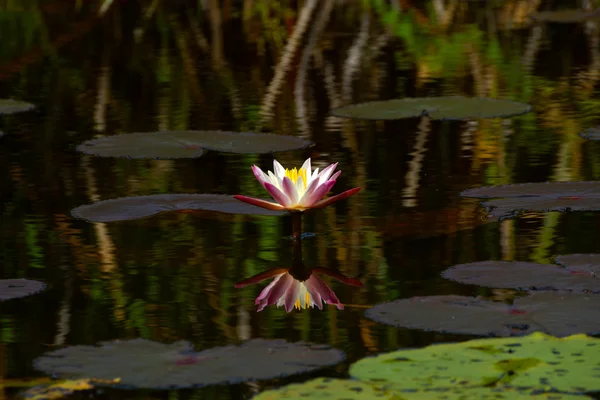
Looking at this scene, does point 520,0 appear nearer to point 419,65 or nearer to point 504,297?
point 419,65

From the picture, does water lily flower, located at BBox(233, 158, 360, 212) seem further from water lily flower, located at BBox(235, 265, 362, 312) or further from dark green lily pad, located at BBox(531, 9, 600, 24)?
dark green lily pad, located at BBox(531, 9, 600, 24)

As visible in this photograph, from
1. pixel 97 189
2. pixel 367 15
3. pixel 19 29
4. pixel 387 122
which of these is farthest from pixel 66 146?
pixel 367 15

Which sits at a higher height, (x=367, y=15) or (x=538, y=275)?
(x=367, y=15)

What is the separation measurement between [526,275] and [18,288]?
3.23 ft

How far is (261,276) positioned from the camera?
252cm

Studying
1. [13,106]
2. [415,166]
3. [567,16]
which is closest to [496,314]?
[415,166]

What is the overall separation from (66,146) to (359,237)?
155 centimetres

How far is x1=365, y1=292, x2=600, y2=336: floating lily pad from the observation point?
6.79 ft

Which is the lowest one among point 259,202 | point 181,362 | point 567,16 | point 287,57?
point 181,362

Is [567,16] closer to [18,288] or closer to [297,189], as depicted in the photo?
[297,189]

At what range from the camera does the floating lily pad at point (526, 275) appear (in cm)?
230

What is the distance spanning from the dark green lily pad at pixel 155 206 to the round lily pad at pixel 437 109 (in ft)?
4.45

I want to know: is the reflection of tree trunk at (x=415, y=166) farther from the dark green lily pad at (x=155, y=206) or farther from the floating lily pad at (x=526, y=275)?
the floating lily pad at (x=526, y=275)

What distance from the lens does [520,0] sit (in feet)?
28.7
